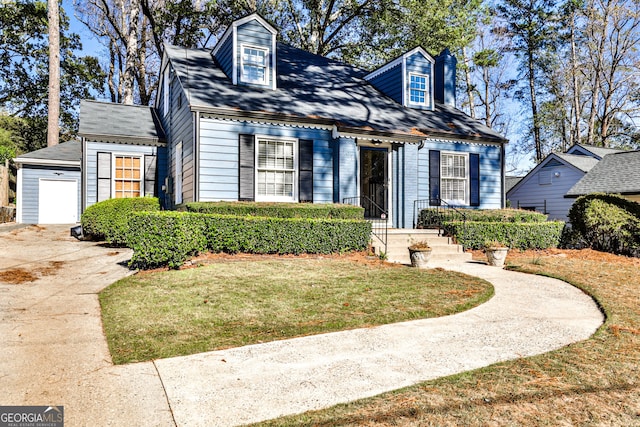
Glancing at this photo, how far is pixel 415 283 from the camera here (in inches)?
282

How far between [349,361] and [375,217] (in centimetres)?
1109

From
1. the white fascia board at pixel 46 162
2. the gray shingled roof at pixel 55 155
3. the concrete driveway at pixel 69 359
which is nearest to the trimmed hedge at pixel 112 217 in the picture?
the concrete driveway at pixel 69 359

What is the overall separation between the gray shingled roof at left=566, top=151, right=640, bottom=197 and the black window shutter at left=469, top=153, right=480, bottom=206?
7.23 meters

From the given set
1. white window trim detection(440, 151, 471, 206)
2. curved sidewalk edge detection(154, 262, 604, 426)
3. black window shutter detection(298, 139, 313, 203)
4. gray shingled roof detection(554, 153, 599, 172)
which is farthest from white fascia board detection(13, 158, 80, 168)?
gray shingled roof detection(554, 153, 599, 172)

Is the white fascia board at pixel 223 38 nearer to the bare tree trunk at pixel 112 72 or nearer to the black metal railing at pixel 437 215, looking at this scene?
the black metal railing at pixel 437 215

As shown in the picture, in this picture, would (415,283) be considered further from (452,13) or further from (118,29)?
(118,29)

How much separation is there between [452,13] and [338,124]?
16814 mm

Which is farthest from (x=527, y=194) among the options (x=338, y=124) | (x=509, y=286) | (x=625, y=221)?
(x=509, y=286)

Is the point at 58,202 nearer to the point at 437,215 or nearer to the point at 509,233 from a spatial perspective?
the point at 437,215

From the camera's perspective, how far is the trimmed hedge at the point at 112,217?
35.8ft

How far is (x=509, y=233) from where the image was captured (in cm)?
1265

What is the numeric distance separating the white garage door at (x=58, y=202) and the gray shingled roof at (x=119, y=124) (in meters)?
5.07

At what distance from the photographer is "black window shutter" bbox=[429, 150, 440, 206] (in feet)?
48.1

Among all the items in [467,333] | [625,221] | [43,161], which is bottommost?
[467,333]
